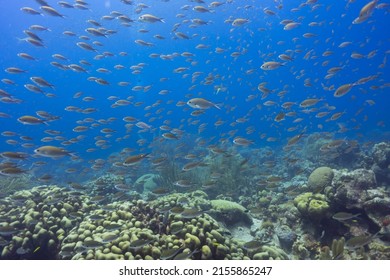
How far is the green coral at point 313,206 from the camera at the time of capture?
7.06 metres

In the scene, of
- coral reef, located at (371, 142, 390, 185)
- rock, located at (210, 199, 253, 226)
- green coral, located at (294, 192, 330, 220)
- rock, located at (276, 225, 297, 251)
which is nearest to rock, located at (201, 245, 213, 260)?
rock, located at (276, 225, 297, 251)

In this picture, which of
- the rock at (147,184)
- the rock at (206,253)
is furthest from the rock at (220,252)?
the rock at (147,184)

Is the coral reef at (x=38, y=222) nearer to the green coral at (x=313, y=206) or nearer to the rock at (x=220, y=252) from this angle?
the rock at (x=220, y=252)

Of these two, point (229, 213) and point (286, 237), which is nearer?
point (286, 237)

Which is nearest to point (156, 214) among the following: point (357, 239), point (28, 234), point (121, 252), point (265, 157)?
point (121, 252)

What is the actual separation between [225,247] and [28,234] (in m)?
4.64

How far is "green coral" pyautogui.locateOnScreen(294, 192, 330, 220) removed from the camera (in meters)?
7.06

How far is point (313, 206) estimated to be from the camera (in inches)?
280

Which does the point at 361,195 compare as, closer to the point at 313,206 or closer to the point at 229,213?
the point at 313,206

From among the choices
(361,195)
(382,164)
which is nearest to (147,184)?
(361,195)

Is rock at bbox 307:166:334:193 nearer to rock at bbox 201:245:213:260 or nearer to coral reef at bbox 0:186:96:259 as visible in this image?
rock at bbox 201:245:213:260

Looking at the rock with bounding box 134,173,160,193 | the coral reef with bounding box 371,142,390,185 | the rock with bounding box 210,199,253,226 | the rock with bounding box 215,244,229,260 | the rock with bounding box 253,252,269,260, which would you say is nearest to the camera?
the rock with bounding box 215,244,229,260

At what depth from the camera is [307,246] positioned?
692cm
